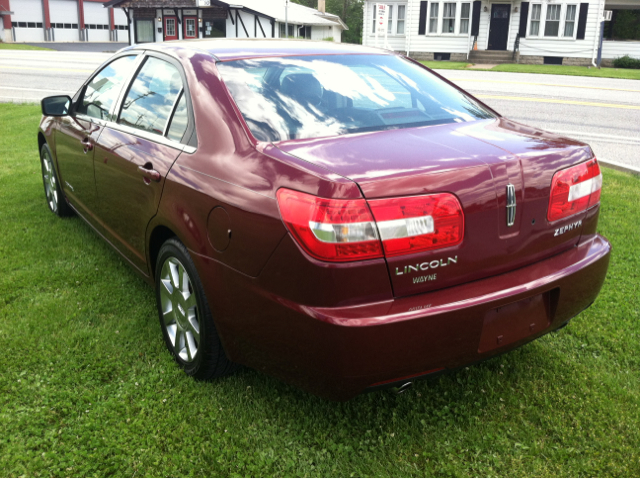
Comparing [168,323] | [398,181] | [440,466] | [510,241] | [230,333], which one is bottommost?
[440,466]

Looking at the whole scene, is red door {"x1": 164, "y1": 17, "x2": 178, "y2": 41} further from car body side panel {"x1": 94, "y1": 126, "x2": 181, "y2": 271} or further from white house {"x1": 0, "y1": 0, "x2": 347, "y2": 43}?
car body side panel {"x1": 94, "y1": 126, "x2": 181, "y2": 271}

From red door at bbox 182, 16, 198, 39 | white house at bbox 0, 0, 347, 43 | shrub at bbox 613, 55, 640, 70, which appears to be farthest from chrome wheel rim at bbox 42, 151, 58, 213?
red door at bbox 182, 16, 198, 39

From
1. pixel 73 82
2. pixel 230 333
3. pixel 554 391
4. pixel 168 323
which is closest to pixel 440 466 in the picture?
pixel 554 391

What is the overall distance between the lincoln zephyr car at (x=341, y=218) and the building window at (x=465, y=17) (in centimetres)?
2949

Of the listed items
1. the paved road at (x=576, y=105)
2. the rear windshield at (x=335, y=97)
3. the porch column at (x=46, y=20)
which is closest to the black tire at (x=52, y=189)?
the rear windshield at (x=335, y=97)

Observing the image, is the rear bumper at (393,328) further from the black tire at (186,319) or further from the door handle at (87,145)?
the door handle at (87,145)

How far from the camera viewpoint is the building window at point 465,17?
30.3 meters

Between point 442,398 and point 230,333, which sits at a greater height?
point 230,333

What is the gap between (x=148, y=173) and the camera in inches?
124

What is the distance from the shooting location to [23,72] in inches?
799

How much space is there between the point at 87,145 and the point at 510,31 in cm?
2973

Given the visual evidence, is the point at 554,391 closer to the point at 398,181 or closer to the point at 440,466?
the point at 440,466

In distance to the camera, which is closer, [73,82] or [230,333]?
[230,333]

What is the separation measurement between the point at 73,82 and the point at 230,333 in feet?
54.8
